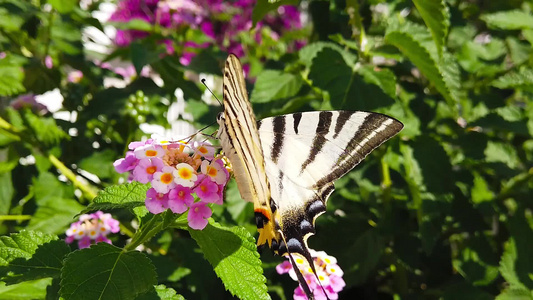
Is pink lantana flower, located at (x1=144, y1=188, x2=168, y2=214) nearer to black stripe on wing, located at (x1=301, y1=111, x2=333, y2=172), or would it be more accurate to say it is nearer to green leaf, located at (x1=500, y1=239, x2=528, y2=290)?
black stripe on wing, located at (x1=301, y1=111, x2=333, y2=172)

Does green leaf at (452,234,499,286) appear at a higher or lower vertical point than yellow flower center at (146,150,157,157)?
lower

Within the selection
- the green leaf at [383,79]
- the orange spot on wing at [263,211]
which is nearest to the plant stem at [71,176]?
the orange spot on wing at [263,211]

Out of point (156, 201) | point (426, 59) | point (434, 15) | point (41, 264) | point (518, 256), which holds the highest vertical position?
point (434, 15)

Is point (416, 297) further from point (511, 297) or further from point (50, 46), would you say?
point (50, 46)

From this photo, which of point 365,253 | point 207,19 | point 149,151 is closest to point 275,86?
point 365,253

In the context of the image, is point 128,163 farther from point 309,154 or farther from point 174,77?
point 174,77

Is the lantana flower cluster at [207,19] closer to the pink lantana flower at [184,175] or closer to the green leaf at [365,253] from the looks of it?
the green leaf at [365,253]

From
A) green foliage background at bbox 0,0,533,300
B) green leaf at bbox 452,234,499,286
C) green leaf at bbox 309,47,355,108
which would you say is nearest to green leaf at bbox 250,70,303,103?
green foliage background at bbox 0,0,533,300

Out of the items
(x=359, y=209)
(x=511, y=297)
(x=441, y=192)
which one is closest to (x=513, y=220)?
(x=511, y=297)
